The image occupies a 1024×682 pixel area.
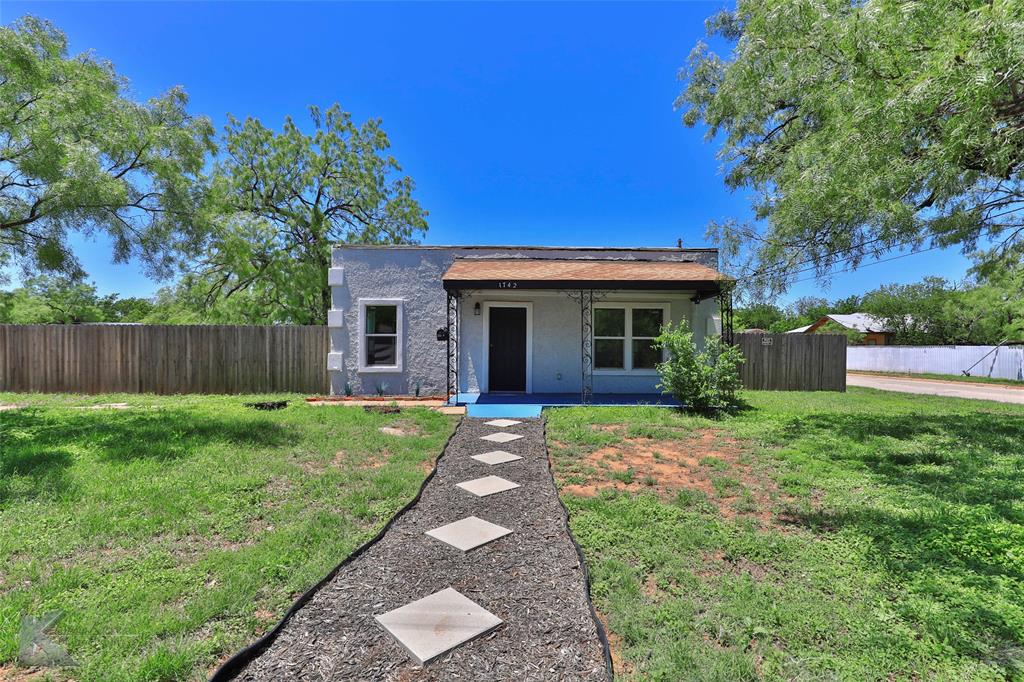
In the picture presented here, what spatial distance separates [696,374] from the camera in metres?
7.76

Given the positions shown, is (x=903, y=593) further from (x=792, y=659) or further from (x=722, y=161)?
(x=722, y=161)

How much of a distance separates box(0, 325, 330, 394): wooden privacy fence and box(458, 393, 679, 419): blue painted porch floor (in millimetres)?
4102

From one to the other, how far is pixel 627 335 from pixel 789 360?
5017mm

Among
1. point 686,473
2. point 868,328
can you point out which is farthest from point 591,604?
point 868,328

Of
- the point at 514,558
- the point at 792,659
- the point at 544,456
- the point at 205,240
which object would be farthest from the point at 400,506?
the point at 205,240

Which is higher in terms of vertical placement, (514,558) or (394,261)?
(394,261)

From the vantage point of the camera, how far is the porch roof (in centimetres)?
837

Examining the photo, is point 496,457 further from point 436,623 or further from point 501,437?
point 436,623

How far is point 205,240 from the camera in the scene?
7.24 meters

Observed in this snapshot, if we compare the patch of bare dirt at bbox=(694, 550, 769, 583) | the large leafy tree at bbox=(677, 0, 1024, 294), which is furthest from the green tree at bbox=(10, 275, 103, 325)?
the large leafy tree at bbox=(677, 0, 1024, 294)

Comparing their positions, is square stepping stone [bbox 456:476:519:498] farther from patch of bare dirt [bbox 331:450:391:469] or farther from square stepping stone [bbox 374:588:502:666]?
square stepping stone [bbox 374:588:502:666]

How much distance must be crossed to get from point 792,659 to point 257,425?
22.1 feet

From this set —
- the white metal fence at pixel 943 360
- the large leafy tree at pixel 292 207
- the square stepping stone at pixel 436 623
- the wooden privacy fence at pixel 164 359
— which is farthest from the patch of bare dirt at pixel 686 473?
the white metal fence at pixel 943 360

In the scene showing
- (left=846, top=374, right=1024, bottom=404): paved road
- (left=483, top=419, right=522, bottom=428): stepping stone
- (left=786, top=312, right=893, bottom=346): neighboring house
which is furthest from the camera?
(left=786, top=312, right=893, bottom=346): neighboring house
